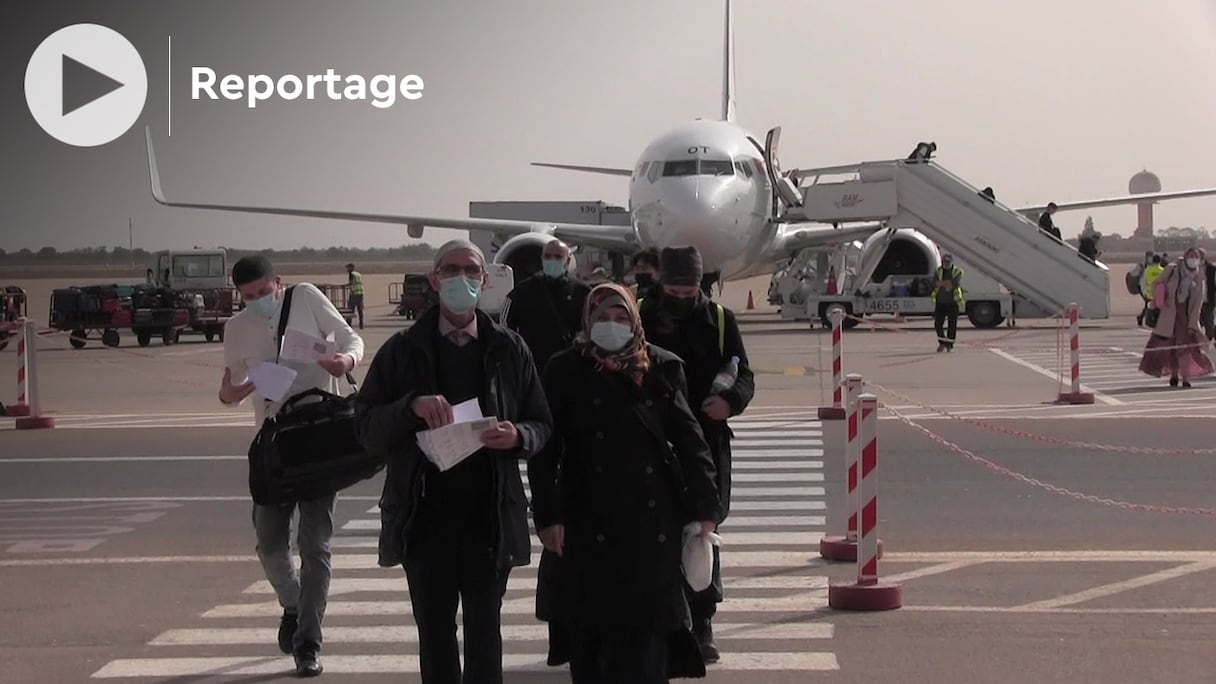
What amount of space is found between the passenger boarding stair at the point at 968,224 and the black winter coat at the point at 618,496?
26.7 meters

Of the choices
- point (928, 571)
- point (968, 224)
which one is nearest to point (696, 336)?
point (928, 571)

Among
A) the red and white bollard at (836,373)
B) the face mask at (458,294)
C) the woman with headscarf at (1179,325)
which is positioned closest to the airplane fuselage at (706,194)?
the woman with headscarf at (1179,325)

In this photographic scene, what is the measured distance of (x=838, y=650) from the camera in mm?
7203

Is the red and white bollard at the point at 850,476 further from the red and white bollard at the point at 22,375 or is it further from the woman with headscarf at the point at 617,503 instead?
the red and white bollard at the point at 22,375

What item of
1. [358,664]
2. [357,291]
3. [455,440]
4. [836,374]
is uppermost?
[357,291]

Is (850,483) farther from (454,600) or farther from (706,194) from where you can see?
(706,194)

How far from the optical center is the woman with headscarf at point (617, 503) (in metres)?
5.35

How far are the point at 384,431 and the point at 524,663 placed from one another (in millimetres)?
1995

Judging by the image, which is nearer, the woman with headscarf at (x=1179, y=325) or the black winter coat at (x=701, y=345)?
the black winter coat at (x=701, y=345)

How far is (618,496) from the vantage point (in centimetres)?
537

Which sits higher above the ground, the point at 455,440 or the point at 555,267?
the point at 555,267

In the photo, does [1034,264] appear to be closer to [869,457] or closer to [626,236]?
[626,236]

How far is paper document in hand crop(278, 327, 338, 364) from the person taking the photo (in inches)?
269

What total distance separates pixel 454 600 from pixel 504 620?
94.7 inches
